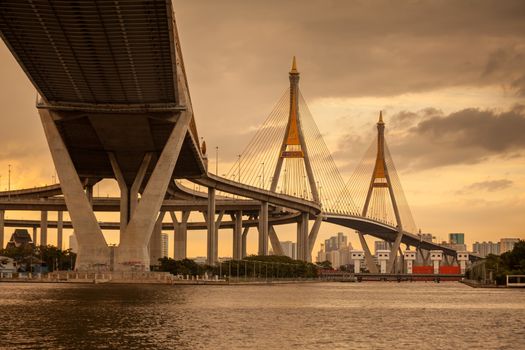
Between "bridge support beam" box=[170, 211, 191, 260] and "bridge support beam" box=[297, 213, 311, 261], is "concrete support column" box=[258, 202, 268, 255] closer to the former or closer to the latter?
"bridge support beam" box=[297, 213, 311, 261]

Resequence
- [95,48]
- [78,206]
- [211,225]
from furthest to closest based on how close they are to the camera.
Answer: [211,225], [78,206], [95,48]

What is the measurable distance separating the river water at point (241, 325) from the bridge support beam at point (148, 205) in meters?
29.5

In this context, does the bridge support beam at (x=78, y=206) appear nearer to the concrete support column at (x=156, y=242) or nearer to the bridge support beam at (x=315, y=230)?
the concrete support column at (x=156, y=242)

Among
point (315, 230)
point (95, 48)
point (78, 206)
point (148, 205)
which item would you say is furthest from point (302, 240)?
point (95, 48)

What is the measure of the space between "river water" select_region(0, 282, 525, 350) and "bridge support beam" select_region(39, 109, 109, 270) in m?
28.4

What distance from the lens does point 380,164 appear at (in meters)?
196

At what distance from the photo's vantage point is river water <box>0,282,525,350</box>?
127 ft

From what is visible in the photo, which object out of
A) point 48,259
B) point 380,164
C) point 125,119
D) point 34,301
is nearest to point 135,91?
point 125,119

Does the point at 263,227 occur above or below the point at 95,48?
below

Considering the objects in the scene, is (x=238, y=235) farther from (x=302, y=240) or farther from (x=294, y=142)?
(x=294, y=142)

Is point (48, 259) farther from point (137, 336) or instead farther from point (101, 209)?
point (137, 336)

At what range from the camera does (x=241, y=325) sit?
47.5m

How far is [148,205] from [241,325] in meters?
52.4

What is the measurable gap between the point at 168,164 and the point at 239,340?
191ft
